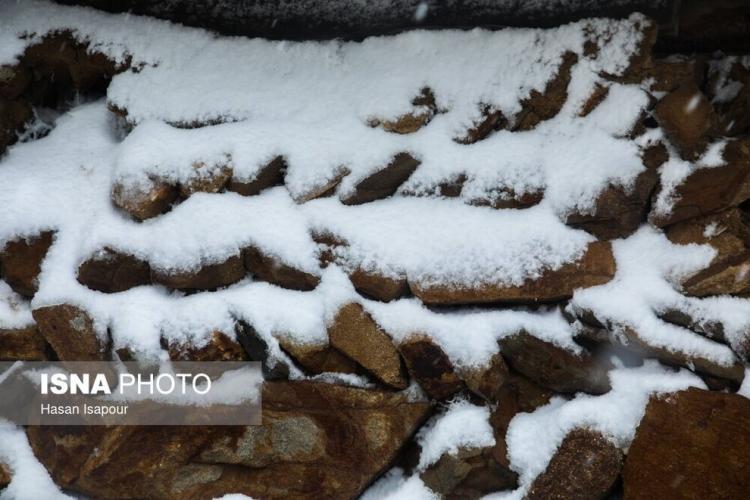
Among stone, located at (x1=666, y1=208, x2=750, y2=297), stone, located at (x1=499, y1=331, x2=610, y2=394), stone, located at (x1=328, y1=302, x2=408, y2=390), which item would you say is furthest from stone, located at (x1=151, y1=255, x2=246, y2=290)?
stone, located at (x1=666, y1=208, x2=750, y2=297)

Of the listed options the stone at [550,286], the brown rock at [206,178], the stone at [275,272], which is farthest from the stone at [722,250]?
the brown rock at [206,178]

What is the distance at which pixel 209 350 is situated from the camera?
249cm

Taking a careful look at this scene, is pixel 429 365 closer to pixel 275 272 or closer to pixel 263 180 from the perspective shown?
pixel 275 272

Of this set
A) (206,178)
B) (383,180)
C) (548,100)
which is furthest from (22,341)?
(548,100)

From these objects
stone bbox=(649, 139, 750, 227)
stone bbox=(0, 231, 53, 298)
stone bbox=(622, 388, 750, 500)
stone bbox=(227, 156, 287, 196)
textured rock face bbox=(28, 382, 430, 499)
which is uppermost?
stone bbox=(649, 139, 750, 227)

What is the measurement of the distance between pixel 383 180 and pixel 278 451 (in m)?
1.16

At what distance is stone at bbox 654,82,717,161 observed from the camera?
2520 mm

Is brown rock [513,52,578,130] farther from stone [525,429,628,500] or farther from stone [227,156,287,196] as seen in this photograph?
stone [525,429,628,500]

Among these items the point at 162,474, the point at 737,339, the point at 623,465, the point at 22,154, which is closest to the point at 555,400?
the point at 623,465

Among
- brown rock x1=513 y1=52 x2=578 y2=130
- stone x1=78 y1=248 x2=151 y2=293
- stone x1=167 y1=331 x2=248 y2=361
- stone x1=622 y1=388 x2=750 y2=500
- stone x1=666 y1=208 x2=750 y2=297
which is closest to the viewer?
stone x1=622 y1=388 x2=750 y2=500

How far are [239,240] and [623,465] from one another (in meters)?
1.67

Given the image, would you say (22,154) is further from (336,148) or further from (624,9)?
(624,9)

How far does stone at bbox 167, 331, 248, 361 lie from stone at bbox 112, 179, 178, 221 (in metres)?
0.58

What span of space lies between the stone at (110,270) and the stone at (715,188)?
211 centimetres
